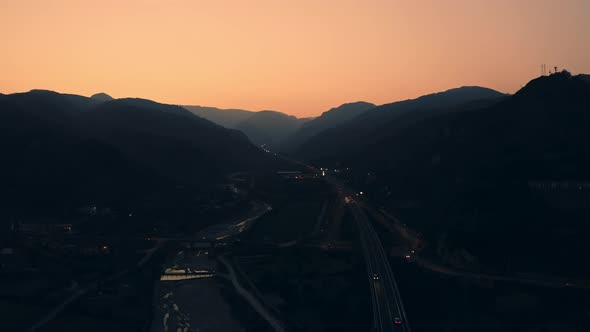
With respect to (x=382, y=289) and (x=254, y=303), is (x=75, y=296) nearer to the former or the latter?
(x=254, y=303)

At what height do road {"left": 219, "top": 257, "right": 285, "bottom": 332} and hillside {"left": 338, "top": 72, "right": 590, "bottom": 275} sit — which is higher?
hillside {"left": 338, "top": 72, "right": 590, "bottom": 275}

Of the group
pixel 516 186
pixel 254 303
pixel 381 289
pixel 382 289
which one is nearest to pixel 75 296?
pixel 254 303

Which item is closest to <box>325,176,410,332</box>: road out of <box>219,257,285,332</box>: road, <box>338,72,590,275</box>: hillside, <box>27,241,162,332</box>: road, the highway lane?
the highway lane

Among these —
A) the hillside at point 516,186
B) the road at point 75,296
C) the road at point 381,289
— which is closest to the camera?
the road at point 381,289

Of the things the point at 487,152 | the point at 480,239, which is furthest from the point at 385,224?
the point at 480,239

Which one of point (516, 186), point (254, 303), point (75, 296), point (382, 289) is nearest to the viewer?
point (382, 289)

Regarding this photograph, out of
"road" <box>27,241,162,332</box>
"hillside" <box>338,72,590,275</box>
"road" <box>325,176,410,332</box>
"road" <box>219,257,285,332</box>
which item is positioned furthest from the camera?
"hillside" <box>338,72,590,275</box>

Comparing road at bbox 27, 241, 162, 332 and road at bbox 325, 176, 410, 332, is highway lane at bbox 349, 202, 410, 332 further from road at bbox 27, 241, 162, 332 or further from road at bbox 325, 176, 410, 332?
road at bbox 27, 241, 162, 332

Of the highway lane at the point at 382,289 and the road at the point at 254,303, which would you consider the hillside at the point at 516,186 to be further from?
the road at the point at 254,303

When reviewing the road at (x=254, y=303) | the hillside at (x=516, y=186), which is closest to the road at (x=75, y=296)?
the road at (x=254, y=303)

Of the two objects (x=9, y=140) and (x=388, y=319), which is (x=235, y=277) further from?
(x=9, y=140)

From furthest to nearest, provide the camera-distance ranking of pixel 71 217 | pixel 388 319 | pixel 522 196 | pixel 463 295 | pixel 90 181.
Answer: pixel 90 181
pixel 71 217
pixel 522 196
pixel 463 295
pixel 388 319
